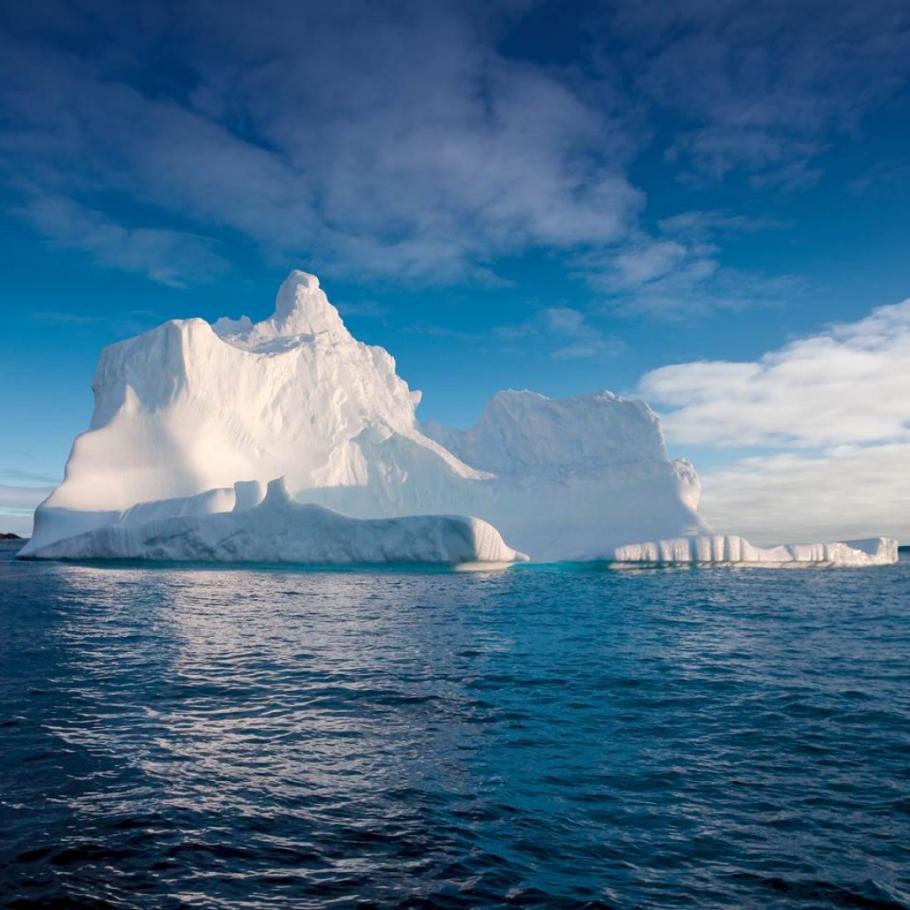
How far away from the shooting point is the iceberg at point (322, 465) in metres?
41.7

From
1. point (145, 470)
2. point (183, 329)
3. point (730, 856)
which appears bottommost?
point (730, 856)

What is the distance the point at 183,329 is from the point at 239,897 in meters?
52.7

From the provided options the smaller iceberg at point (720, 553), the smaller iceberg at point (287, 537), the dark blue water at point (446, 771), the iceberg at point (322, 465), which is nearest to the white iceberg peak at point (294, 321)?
the iceberg at point (322, 465)

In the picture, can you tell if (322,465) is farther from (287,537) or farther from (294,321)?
(294,321)

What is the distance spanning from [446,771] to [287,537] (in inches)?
1411

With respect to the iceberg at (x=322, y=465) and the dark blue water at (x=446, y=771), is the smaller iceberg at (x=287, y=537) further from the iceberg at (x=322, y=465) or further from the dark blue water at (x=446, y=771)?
the dark blue water at (x=446, y=771)

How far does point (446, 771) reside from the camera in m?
6.89

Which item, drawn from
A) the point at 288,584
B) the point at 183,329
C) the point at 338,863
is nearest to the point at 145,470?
the point at 183,329

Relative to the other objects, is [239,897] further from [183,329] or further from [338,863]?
[183,329]

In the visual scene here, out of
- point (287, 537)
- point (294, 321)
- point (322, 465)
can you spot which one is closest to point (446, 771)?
point (287, 537)

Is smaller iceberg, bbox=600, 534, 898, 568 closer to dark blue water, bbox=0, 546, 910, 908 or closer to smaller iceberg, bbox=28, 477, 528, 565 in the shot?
smaller iceberg, bbox=28, 477, 528, 565

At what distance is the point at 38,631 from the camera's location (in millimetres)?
15266

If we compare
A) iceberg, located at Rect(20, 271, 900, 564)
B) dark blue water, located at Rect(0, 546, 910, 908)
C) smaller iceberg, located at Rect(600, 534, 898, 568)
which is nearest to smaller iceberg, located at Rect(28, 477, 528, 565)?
iceberg, located at Rect(20, 271, 900, 564)

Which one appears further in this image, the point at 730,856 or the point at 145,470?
the point at 145,470
